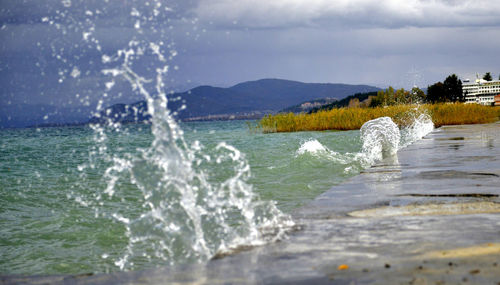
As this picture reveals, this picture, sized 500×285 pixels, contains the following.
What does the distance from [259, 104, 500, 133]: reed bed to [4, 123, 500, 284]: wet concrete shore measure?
25177mm

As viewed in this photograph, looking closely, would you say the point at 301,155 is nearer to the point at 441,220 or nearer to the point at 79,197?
the point at 79,197

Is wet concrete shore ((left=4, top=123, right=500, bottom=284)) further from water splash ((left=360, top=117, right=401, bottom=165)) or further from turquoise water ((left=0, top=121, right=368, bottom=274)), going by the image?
water splash ((left=360, top=117, right=401, bottom=165))

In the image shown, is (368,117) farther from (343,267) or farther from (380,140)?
(343,267)

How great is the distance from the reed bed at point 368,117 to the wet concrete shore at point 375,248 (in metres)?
25.2

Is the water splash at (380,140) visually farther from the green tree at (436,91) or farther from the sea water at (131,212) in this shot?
the green tree at (436,91)

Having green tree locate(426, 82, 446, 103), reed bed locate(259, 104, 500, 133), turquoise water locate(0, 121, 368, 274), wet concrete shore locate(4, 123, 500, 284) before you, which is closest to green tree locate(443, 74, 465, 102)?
green tree locate(426, 82, 446, 103)

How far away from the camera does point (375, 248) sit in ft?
10.1

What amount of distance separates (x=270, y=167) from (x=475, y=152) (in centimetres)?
532

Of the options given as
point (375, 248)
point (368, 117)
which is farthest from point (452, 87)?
point (375, 248)

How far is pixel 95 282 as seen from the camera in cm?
279

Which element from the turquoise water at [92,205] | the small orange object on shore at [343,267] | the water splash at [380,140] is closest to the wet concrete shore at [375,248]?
the small orange object on shore at [343,267]

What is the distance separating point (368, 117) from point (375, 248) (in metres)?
27.9

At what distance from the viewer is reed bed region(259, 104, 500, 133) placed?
29.0m

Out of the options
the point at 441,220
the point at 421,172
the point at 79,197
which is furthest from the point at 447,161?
the point at 79,197
